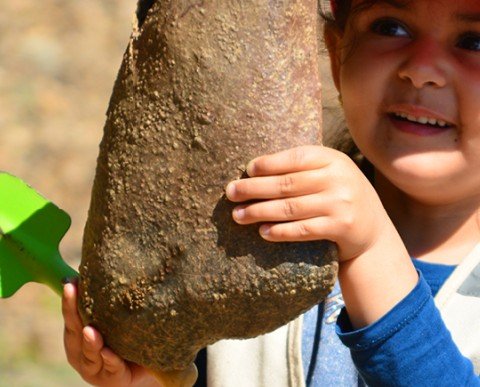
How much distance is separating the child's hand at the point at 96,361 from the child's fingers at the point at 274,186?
10.2 inches

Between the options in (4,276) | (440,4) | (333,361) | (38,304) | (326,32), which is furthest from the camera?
(38,304)

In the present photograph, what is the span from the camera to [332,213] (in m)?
1.16

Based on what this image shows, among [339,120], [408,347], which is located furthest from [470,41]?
[339,120]

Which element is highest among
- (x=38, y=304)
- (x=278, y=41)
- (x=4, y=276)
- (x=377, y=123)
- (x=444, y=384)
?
(x=278, y=41)

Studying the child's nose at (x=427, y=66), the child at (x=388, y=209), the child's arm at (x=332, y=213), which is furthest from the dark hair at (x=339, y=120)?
the child's arm at (x=332, y=213)

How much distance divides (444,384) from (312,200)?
1.18ft

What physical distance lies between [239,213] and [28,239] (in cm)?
34

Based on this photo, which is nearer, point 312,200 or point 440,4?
point 312,200

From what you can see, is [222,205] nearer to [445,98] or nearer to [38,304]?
[445,98]

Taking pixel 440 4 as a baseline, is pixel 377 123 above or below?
below

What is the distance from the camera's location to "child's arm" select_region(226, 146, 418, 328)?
112 cm

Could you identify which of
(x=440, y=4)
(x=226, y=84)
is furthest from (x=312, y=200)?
(x=440, y=4)

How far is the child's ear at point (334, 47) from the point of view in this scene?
1725 mm

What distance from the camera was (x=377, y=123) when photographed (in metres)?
1.56
